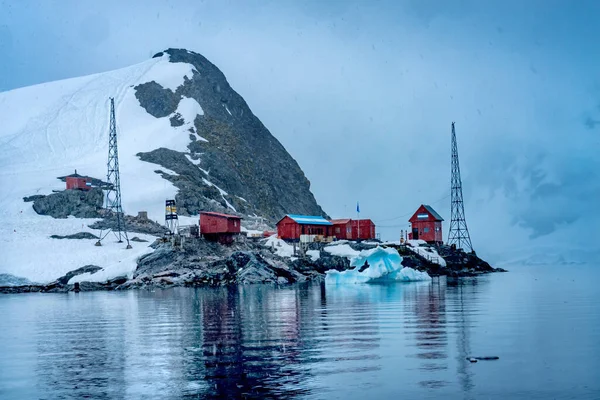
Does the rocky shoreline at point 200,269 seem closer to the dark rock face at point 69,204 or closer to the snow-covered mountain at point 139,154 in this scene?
the snow-covered mountain at point 139,154

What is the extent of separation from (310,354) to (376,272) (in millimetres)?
52769

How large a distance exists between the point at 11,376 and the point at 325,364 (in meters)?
9.22

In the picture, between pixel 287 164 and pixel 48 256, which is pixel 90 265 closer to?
pixel 48 256

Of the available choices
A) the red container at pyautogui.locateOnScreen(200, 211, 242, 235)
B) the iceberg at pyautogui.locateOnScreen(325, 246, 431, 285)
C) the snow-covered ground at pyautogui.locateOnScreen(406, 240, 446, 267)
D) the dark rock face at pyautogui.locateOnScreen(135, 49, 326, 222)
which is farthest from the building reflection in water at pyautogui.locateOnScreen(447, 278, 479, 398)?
the dark rock face at pyautogui.locateOnScreen(135, 49, 326, 222)

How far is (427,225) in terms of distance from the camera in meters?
117

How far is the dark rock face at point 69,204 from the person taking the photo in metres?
103

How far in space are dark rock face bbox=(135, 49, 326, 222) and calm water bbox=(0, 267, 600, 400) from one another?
91.7 metres

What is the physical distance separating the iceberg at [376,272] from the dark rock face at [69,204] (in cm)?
4614

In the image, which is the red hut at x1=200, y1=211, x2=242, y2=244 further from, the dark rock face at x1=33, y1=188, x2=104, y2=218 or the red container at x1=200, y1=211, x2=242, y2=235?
the dark rock face at x1=33, y1=188, x2=104, y2=218

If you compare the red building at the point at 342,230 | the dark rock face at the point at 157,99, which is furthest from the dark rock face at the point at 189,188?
the dark rock face at the point at 157,99

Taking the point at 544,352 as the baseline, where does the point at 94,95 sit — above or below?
above

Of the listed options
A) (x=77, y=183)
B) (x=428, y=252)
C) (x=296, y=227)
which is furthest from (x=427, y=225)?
(x=77, y=183)

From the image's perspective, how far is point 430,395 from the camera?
1505 cm

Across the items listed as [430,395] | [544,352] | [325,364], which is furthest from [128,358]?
[544,352]
